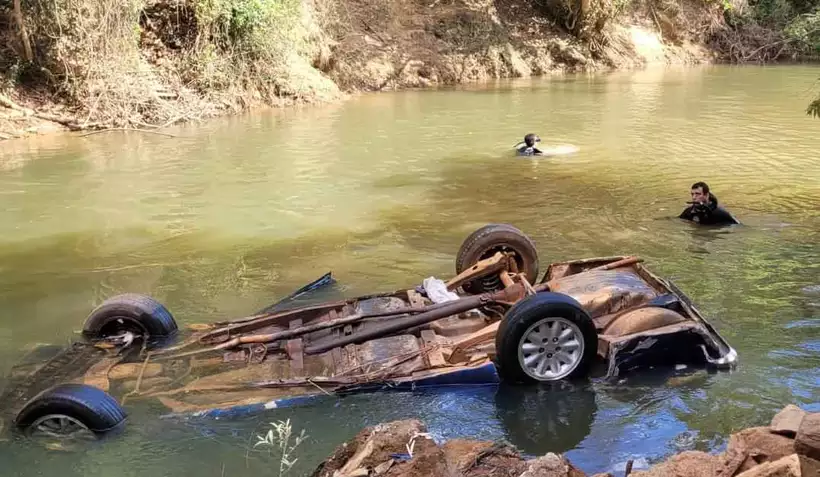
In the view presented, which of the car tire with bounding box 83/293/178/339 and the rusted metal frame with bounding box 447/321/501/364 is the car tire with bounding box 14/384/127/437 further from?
the rusted metal frame with bounding box 447/321/501/364

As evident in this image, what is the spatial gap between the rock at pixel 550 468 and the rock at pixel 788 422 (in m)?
1.09

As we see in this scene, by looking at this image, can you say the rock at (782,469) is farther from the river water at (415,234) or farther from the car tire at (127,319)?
the car tire at (127,319)

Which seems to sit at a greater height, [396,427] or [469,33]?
[469,33]

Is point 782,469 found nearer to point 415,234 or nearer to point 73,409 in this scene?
point 73,409

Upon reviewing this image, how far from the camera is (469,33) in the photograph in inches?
1380

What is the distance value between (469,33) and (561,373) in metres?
31.0

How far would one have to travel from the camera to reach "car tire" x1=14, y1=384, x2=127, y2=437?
17.2 ft

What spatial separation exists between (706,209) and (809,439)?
8.23 metres

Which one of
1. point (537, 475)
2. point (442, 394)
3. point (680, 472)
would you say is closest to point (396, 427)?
point (537, 475)

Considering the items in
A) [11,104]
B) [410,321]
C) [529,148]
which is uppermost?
[11,104]

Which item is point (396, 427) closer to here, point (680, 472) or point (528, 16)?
point (680, 472)

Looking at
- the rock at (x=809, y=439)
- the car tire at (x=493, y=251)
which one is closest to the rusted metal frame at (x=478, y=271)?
the car tire at (x=493, y=251)

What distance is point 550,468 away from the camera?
361 centimetres

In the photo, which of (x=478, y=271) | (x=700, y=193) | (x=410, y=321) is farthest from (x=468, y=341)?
(x=700, y=193)
